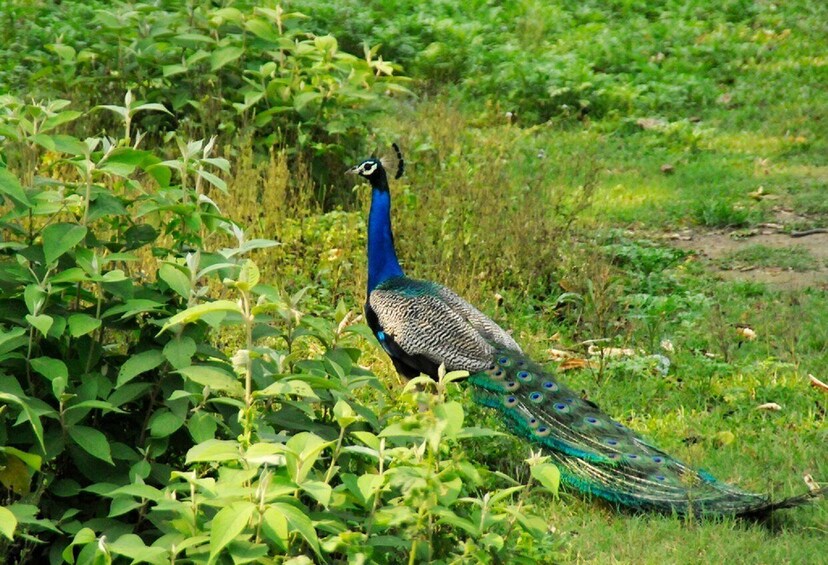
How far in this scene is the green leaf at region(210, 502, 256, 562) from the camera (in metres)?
2.83

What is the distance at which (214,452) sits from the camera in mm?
3037

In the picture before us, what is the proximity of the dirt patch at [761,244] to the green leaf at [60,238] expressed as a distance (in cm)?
452

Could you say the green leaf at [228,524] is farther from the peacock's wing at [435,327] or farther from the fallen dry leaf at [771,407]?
the fallen dry leaf at [771,407]

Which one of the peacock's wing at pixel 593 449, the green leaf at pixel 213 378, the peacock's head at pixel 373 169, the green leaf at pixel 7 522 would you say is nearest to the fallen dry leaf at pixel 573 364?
the peacock's wing at pixel 593 449

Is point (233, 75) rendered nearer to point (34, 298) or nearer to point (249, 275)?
point (34, 298)

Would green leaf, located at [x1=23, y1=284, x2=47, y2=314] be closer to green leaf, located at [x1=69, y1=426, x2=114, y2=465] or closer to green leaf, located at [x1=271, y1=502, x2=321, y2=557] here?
green leaf, located at [x1=69, y1=426, x2=114, y2=465]

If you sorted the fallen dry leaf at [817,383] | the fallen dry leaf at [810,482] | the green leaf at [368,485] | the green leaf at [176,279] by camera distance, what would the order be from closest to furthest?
the green leaf at [368,485]
the green leaf at [176,279]
the fallen dry leaf at [810,482]
the fallen dry leaf at [817,383]

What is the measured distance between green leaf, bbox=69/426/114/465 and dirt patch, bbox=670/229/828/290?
4556 mm

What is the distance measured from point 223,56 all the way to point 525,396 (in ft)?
10.3

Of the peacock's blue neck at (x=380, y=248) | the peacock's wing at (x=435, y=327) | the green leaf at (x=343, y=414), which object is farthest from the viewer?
the peacock's blue neck at (x=380, y=248)

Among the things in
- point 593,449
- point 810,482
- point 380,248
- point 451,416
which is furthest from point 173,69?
point 451,416

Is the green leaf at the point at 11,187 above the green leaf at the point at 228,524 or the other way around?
above

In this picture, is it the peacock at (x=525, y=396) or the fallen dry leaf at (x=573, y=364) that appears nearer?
the peacock at (x=525, y=396)

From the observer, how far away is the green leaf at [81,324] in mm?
3436
